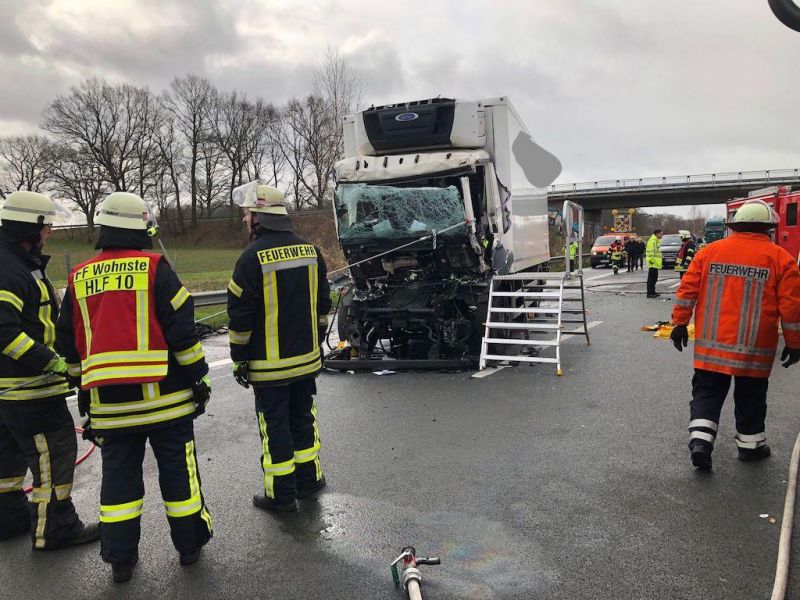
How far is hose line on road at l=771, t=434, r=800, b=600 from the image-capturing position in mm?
2495

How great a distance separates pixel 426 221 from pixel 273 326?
12.4 feet

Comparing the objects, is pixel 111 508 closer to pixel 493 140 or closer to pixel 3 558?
pixel 3 558

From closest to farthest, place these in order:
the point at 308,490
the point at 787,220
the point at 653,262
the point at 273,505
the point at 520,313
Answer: the point at 273,505
the point at 308,490
the point at 520,313
the point at 787,220
the point at 653,262

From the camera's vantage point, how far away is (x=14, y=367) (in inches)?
125

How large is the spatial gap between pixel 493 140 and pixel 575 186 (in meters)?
49.5

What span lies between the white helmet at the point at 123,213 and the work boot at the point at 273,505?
1.76 m

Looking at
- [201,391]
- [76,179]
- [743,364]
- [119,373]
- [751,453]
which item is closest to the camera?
[119,373]

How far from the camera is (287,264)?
353 cm

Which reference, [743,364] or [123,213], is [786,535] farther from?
[123,213]

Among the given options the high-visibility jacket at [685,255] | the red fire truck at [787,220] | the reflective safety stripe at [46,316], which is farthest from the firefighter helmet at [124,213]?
the high-visibility jacket at [685,255]

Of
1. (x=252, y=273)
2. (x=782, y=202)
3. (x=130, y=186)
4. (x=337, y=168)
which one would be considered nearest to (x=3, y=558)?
(x=252, y=273)

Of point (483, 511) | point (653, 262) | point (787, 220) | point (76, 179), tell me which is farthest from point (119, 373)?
point (76, 179)

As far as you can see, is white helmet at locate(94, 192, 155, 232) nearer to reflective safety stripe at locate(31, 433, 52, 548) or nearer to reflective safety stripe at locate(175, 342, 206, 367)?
reflective safety stripe at locate(175, 342, 206, 367)

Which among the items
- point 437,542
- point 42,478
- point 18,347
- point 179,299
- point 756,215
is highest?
point 756,215
